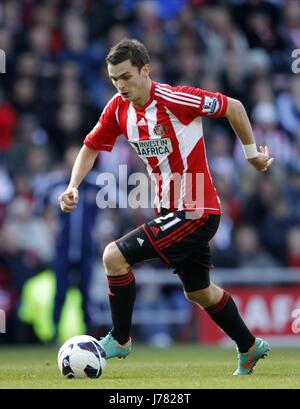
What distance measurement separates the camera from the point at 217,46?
52.4 feet

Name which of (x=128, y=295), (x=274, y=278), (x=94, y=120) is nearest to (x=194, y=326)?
(x=274, y=278)

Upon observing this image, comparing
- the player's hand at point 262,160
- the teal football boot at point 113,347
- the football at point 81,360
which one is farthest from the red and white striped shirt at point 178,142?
the football at point 81,360

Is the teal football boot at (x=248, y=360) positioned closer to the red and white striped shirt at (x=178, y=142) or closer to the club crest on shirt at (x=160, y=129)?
the red and white striped shirt at (x=178, y=142)

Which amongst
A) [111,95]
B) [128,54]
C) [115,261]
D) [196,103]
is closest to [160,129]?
[196,103]

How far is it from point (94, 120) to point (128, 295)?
722 cm

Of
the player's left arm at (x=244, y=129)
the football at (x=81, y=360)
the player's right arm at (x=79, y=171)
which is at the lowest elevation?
the football at (x=81, y=360)

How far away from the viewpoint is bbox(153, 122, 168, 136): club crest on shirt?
7.57 metres

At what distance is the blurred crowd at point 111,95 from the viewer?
43.3 feet

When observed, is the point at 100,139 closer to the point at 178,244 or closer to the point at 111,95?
the point at 178,244

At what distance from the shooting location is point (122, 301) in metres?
7.46

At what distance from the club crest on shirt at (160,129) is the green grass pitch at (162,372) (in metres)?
1.60

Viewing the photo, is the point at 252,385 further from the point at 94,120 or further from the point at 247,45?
the point at 247,45

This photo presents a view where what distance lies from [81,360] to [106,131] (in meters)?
1.63
